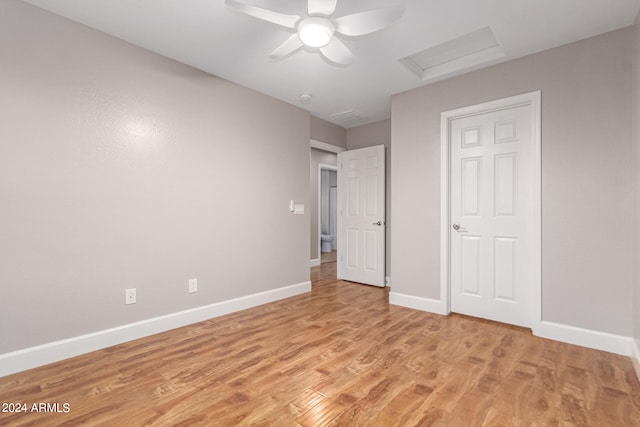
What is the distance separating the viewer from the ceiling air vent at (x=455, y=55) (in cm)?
265

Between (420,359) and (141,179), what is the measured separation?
9.02 feet

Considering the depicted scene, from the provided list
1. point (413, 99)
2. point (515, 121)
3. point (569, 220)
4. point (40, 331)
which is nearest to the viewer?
point (40, 331)

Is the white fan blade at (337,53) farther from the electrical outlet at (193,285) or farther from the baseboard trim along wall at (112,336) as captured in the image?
the baseboard trim along wall at (112,336)

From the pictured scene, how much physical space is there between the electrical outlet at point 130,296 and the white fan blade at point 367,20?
2.64 meters

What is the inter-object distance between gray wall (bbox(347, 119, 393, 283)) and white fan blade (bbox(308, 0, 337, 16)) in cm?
284

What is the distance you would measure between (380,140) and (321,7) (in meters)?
3.07

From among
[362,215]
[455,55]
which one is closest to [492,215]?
[455,55]

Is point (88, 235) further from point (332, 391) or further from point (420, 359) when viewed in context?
point (420, 359)

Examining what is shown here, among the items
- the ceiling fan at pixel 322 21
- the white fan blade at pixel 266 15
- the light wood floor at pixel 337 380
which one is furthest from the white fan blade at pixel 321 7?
the light wood floor at pixel 337 380

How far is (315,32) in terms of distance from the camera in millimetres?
1935

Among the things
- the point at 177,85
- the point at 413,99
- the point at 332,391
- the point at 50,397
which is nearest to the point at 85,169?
the point at 177,85

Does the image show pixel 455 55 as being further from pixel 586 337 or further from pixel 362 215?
pixel 586 337

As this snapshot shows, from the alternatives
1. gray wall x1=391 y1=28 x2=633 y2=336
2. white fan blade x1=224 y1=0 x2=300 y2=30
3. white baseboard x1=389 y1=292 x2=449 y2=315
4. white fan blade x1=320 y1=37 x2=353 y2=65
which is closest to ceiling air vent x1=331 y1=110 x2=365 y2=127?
gray wall x1=391 y1=28 x2=633 y2=336

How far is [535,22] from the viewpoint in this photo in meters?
2.26
